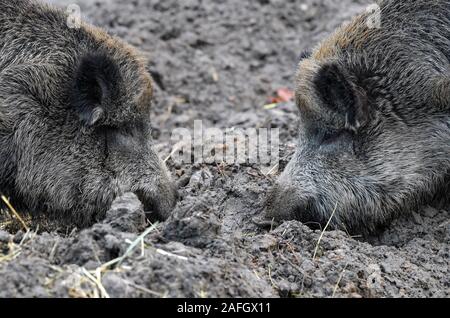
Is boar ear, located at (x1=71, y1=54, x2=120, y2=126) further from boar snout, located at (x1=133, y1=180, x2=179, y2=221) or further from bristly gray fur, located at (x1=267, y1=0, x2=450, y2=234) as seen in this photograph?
bristly gray fur, located at (x1=267, y1=0, x2=450, y2=234)

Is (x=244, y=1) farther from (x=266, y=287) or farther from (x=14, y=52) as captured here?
(x=266, y=287)

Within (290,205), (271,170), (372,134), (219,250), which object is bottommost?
(219,250)

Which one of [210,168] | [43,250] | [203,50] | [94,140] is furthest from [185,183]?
[203,50]

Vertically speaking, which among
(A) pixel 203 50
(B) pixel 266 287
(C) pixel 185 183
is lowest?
(B) pixel 266 287

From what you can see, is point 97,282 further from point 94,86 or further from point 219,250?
point 94,86

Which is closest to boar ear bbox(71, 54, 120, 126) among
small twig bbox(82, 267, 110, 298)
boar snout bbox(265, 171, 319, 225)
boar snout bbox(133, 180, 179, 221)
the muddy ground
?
boar snout bbox(133, 180, 179, 221)

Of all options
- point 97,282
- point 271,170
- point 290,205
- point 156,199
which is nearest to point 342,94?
point 290,205
